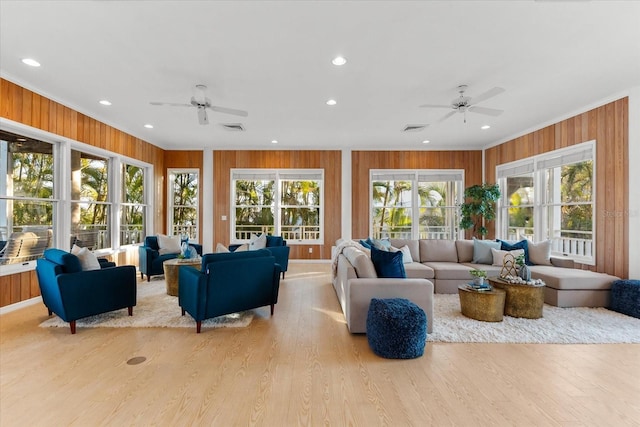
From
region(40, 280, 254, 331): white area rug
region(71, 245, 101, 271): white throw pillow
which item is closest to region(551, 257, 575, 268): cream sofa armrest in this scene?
region(40, 280, 254, 331): white area rug

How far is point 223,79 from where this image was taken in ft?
12.1

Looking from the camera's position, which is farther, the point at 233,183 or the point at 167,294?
the point at 233,183

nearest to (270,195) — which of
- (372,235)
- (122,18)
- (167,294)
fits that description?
(372,235)

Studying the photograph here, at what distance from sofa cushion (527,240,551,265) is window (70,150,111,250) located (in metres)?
7.49

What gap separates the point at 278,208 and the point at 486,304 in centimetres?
528

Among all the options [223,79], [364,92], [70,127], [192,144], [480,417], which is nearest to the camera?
[480,417]

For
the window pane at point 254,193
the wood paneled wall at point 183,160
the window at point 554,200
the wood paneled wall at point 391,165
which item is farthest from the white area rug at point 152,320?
the window at point 554,200

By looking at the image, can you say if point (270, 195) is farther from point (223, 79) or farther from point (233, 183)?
point (223, 79)

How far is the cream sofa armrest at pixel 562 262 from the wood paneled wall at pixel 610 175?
0.24 m

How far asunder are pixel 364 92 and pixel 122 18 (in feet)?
9.20

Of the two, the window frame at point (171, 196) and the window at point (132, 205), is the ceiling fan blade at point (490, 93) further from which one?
the window at point (132, 205)

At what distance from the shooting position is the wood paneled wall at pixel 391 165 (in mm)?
7367

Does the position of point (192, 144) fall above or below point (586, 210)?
above

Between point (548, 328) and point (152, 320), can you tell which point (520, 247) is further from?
point (152, 320)
